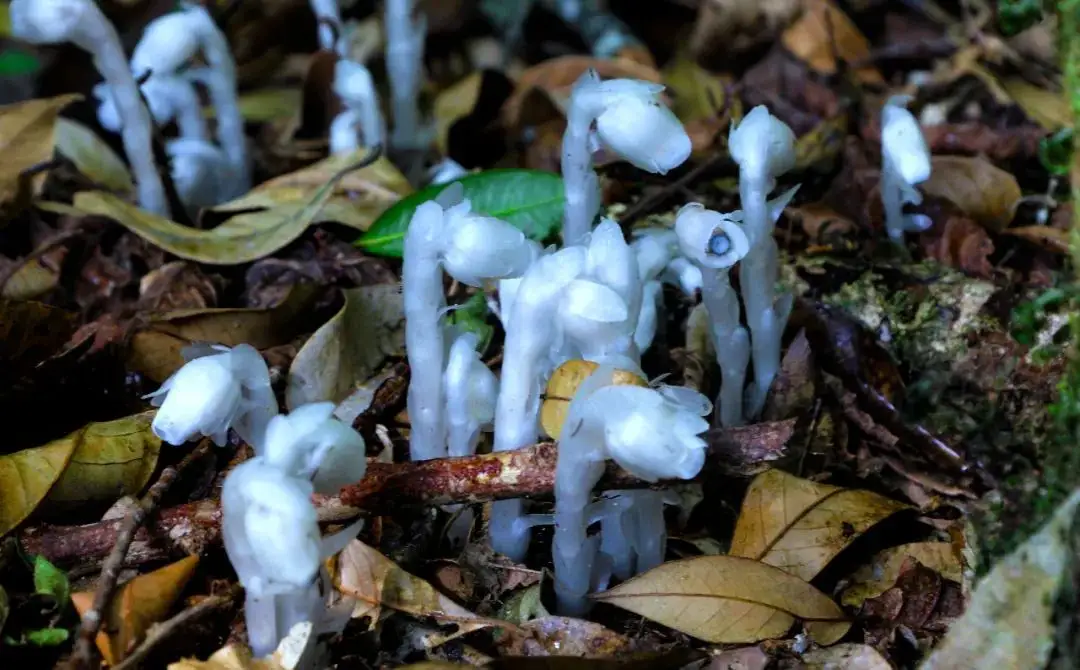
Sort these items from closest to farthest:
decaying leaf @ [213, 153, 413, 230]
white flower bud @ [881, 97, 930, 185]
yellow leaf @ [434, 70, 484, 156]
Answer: white flower bud @ [881, 97, 930, 185] < decaying leaf @ [213, 153, 413, 230] < yellow leaf @ [434, 70, 484, 156]

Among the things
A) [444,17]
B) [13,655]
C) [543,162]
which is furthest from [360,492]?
[444,17]

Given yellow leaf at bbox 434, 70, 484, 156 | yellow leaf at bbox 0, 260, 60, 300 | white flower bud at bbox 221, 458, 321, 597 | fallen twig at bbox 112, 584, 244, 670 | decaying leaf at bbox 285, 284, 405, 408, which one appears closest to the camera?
white flower bud at bbox 221, 458, 321, 597

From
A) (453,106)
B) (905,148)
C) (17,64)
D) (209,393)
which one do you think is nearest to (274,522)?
(209,393)

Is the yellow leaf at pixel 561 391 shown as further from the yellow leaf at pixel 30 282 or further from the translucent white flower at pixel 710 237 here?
the yellow leaf at pixel 30 282

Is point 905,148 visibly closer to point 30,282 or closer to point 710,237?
point 710,237

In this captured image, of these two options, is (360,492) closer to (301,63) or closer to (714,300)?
(714,300)

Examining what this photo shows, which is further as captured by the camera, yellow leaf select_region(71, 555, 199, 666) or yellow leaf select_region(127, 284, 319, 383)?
yellow leaf select_region(127, 284, 319, 383)

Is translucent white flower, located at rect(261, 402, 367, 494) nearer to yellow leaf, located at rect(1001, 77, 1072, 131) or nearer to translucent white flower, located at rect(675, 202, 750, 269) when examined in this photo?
translucent white flower, located at rect(675, 202, 750, 269)

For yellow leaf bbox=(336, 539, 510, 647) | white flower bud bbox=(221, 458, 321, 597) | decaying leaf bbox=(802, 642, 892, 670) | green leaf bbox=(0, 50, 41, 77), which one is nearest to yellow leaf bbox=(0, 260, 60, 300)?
green leaf bbox=(0, 50, 41, 77)
